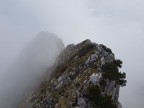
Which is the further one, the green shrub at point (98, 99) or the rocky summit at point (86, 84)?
the rocky summit at point (86, 84)

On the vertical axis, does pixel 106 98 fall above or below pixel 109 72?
below

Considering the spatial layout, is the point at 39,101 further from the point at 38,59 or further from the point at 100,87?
the point at 38,59

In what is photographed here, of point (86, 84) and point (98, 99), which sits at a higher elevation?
point (86, 84)

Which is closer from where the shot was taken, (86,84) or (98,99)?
(98,99)

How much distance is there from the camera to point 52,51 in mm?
147250

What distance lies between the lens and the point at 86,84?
75312 millimetres

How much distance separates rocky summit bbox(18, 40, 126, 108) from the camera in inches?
2817

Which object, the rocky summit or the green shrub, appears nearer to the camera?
the green shrub

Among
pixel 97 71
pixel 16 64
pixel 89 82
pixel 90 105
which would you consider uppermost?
pixel 16 64

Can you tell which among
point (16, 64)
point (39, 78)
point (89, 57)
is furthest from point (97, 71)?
point (16, 64)

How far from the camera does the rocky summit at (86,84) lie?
7156 cm

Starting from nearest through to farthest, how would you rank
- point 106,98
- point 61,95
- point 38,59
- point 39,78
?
point 106,98 < point 61,95 < point 39,78 < point 38,59

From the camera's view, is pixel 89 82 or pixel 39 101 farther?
pixel 39 101

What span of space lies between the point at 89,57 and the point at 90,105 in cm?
1923
